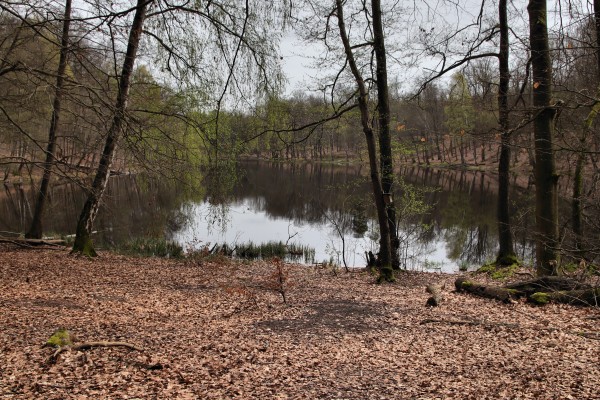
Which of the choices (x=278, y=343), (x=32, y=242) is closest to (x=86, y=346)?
(x=278, y=343)

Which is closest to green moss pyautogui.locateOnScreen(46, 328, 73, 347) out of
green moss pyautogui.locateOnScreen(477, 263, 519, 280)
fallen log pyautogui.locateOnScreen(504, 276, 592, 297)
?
fallen log pyautogui.locateOnScreen(504, 276, 592, 297)

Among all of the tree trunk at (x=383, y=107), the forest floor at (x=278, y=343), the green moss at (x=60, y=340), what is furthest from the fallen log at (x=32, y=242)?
the tree trunk at (x=383, y=107)

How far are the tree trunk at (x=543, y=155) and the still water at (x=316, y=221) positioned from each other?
4.05 m

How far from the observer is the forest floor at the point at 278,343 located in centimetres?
434

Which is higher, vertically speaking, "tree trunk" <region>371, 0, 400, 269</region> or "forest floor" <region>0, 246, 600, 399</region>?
"tree trunk" <region>371, 0, 400, 269</region>

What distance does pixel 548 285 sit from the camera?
843 centimetres

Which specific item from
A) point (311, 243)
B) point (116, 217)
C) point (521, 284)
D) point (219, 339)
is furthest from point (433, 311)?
point (116, 217)

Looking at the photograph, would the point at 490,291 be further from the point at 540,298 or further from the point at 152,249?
the point at 152,249

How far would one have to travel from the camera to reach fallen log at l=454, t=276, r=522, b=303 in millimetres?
8492

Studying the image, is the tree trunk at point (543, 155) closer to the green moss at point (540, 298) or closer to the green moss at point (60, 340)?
the green moss at point (540, 298)

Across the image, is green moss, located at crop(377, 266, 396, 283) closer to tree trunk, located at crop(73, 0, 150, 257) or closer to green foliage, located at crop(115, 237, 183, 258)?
tree trunk, located at crop(73, 0, 150, 257)

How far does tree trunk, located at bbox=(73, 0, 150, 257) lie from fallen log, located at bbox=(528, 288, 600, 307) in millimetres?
7637

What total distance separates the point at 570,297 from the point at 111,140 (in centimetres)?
885

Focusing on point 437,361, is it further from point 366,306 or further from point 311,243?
point 311,243
